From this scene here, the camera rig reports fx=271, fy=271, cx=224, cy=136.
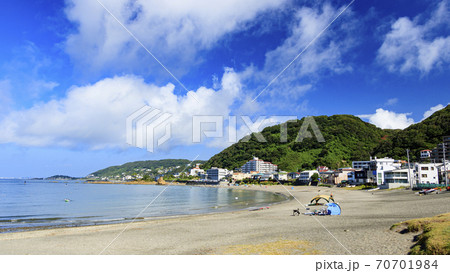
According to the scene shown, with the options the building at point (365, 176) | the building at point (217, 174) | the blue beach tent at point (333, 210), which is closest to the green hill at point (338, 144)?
the building at point (217, 174)

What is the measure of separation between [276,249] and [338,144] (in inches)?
5639

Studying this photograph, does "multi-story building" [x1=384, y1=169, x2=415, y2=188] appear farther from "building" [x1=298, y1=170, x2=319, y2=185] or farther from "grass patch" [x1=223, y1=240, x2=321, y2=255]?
"grass patch" [x1=223, y1=240, x2=321, y2=255]

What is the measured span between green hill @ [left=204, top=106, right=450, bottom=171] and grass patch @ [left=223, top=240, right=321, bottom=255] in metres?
93.0

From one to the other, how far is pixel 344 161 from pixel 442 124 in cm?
Result: 4359

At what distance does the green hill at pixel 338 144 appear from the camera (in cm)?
9388

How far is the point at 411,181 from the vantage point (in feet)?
176

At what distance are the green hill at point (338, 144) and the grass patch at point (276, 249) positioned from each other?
3661 inches

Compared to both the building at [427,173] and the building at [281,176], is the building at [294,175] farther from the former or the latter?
the building at [427,173]

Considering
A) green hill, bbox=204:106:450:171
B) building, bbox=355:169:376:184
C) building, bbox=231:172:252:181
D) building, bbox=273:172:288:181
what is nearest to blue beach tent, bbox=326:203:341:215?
building, bbox=355:169:376:184

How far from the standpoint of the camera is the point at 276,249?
1110cm

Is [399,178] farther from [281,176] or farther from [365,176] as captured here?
[281,176]

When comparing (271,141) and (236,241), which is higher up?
(271,141)
